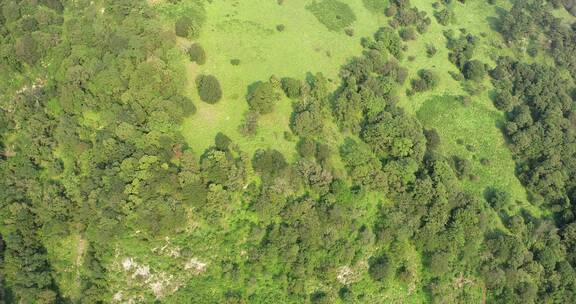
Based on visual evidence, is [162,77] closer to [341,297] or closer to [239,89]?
[239,89]

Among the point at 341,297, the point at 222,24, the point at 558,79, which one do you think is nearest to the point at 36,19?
the point at 222,24

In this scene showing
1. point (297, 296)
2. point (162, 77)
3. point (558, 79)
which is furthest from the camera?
point (558, 79)

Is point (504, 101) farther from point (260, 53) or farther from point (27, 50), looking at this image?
point (27, 50)

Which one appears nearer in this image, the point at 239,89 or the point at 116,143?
the point at 116,143

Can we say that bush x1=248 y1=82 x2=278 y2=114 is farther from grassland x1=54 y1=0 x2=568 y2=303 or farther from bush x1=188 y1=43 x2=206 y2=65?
bush x1=188 y1=43 x2=206 y2=65

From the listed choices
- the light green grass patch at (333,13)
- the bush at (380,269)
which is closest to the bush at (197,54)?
the light green grass patch at (333,13)

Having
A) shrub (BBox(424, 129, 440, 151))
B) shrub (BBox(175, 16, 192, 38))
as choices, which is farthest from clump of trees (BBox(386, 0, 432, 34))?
shrub (BBox(175, 16, 192, 38))
